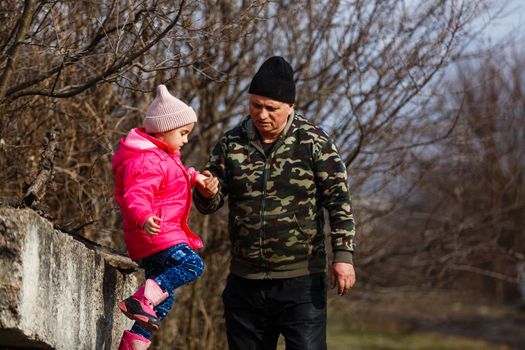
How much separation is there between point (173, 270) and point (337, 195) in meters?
0.82

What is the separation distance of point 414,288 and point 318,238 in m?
6.96

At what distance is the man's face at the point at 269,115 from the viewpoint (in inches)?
179

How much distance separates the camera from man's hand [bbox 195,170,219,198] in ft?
14.5

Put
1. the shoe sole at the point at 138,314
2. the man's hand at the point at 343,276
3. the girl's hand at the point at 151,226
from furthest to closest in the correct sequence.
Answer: the man's hand at the point at 343,276
the shoe sole at the point at 138,314
the girl's hand at the point at 151,226

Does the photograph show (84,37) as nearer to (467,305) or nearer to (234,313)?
(234,313)

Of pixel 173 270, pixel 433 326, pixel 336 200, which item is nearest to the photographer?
pixel 173 270

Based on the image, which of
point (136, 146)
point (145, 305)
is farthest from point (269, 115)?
point (145, 305)

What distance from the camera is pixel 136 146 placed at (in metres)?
4.35

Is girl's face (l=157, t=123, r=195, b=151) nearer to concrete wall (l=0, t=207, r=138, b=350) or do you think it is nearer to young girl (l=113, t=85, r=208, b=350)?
young girl (l=113, t=85, r=208, b=350)

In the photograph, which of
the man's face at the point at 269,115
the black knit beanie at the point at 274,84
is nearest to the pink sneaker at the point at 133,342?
the man's face at the point at 269,115

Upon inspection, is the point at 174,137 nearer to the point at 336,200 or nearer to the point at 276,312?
the point at 336,200

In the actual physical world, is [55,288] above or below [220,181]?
below

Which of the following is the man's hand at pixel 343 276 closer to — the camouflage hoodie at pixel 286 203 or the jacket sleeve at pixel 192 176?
the camouflage hoodie at pixel 286 203

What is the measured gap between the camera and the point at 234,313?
15.1ft
